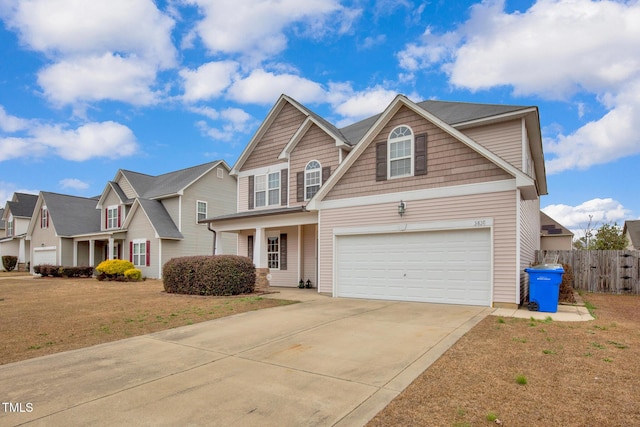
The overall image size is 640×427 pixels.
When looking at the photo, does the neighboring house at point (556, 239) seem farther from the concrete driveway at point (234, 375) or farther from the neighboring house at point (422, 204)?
the concrete driveway at point (234, 375)

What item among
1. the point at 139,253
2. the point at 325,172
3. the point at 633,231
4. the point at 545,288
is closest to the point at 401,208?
the point at 545,288

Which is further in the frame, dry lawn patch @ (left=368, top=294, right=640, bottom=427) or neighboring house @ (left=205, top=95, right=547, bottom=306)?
neighboring house @ (left=205, top=95, right=547, bottom=306)

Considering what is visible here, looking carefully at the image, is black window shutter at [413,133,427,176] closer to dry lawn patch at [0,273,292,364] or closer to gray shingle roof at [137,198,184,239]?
dry lawn patch at [0,273,292,364]

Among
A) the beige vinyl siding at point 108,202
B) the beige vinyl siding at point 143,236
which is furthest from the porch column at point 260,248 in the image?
the beige vinyl siding at point 108,202

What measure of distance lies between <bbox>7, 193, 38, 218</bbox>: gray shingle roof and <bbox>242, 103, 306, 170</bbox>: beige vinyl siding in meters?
30.9

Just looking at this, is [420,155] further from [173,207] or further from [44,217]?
[44,217]

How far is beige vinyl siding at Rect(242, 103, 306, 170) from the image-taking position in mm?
16859

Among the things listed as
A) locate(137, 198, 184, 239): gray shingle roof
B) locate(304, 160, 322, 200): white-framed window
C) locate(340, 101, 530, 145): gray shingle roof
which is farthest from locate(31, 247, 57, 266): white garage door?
locate(340, 101, 530, 145): gray shingle roof

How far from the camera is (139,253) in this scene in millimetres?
24922

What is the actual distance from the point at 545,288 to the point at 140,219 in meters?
23.5

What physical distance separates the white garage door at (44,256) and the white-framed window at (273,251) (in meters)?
21.7

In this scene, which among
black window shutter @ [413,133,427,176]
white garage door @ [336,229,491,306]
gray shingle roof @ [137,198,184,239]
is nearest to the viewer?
white garage door @ [336,229,491,306]

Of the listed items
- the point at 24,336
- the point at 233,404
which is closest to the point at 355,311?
the point at 233,404

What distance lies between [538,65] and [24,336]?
1688cm
